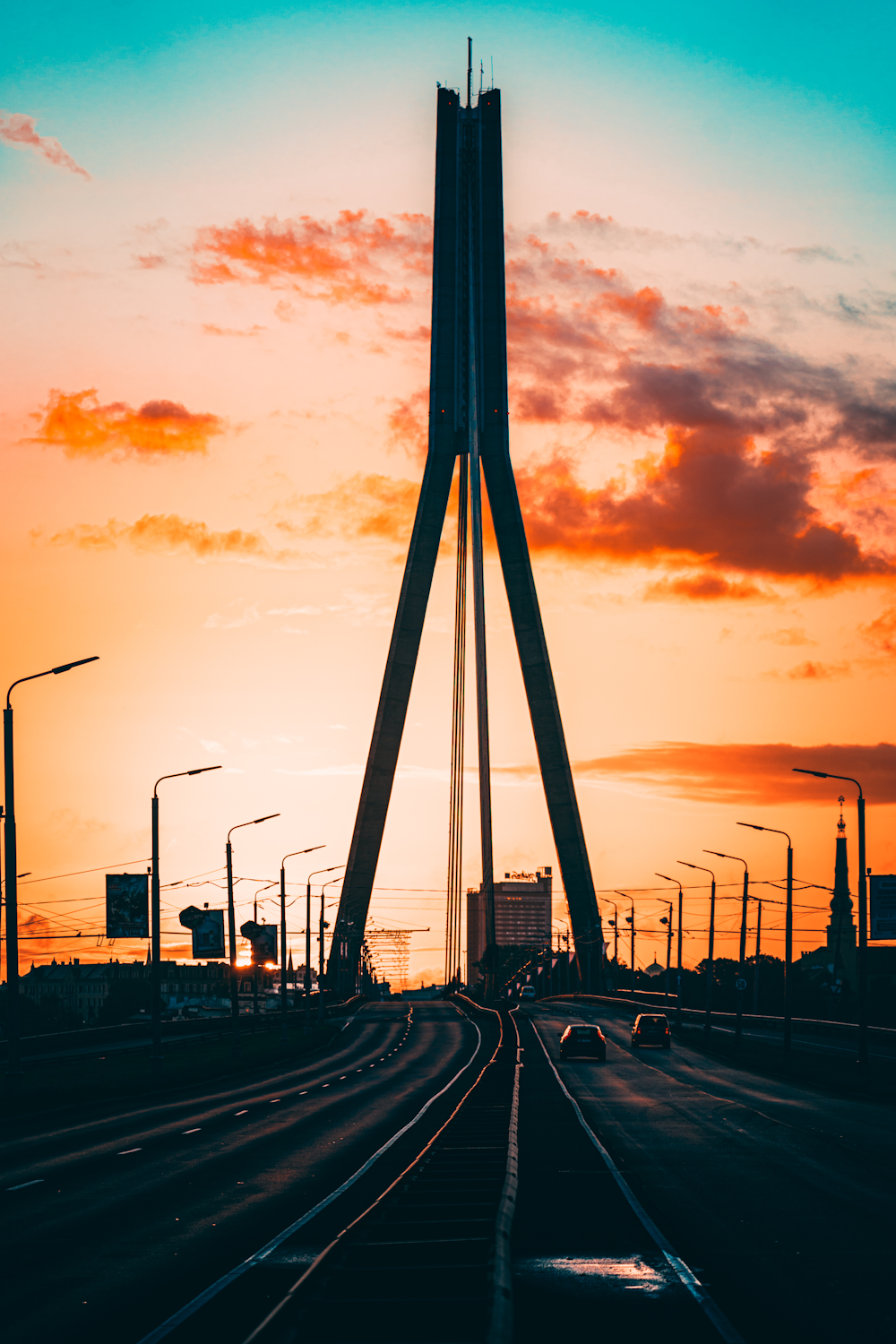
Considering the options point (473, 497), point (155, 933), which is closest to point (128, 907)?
point (155, 933)

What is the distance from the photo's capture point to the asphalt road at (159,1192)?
1147cm

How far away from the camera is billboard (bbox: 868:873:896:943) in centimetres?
4238

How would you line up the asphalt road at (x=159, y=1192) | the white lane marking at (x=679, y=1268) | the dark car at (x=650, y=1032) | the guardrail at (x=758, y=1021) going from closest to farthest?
the white lane marking at (x=679, y=1268), the asphalt road at (x=159, y=1192), the dark car at (x=650, y=1032), the guardrail at (x=758, y=1021)

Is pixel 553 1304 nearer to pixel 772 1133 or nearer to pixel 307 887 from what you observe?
pixel 772 1133

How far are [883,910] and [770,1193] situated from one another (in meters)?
26.6

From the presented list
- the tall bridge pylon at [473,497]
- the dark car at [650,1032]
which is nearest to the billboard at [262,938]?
the tall bridge pylon at [473,497]

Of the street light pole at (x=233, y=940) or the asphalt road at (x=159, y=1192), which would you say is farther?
the street light pole at (x=233, y=940)

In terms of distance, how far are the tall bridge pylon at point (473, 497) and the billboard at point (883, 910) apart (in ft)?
202

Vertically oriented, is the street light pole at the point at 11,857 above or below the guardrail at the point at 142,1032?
above

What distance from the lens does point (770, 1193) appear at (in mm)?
17625

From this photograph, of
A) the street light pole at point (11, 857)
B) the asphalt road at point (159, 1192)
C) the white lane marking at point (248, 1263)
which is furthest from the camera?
the street light pole at point (11, 857)

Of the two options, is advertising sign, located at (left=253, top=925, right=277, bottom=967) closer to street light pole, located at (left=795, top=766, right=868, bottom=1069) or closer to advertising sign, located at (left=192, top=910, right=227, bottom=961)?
advertising sign, located at (left=192, top=910, right=227, bottom=961)

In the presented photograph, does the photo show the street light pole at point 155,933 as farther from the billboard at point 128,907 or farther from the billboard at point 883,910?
the billboard at point 883,910

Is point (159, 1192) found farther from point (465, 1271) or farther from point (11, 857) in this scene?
point (11, 857)
